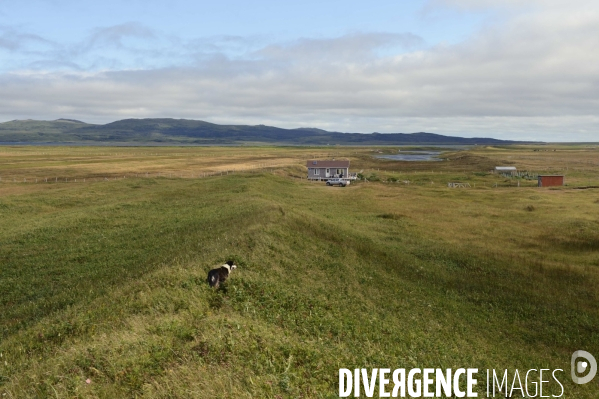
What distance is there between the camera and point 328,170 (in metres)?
90.4

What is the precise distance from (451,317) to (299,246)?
959 centimetres

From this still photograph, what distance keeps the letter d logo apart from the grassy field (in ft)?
1.13

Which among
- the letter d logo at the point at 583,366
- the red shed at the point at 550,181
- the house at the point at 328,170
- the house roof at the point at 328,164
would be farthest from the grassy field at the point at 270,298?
the house roof at the point at 328,164

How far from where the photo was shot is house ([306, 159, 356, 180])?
8919 cm

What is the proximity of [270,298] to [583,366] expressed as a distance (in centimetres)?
1339

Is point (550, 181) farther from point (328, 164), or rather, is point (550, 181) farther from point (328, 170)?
point (328, 164)

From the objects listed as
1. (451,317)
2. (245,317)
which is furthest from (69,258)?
(451,317)

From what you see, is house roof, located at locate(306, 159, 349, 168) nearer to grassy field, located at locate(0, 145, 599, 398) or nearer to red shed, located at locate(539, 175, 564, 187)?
red shed, located at locate(539, 175, 564, 187)

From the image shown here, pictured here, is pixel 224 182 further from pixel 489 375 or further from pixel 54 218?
pixel 489 375

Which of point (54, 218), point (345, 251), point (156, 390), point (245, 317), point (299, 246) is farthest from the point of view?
point (54, 218)

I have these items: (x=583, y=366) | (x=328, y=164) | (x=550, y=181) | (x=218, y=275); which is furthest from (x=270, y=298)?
(x=550, y=181)

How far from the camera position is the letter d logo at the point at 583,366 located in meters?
15.7

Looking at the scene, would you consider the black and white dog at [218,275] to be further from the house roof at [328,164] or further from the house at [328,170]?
the house roof at [328,164]

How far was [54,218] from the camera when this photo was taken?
37.6 meters
